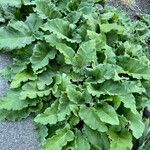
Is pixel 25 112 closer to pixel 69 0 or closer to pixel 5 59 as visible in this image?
pixel 5 59

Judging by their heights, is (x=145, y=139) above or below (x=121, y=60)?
below

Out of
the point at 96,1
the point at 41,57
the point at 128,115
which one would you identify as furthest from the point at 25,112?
the point at 96,1

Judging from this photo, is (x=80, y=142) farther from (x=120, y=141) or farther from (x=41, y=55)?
(x=41, y=55)

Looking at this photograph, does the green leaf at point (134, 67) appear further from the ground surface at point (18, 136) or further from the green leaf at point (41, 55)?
the ground surface at point (18, 136)

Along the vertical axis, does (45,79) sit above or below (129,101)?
below

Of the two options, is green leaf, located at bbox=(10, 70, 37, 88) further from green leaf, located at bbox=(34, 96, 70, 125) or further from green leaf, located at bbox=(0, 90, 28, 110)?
green leaf, located at bbox=(34, 96, 70, 125)

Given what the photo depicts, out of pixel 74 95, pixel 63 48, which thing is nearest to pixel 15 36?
pixel 63 48
